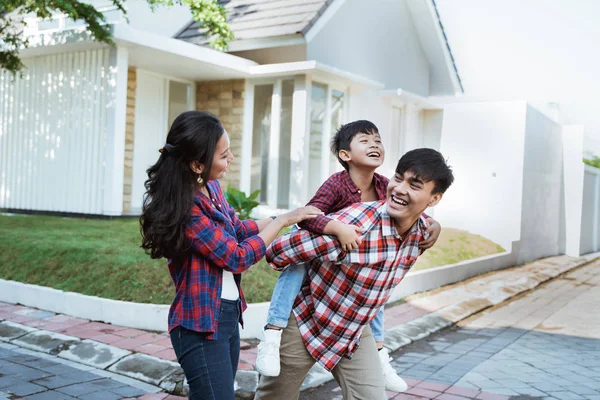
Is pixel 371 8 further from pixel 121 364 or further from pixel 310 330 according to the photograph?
pixel 310 330

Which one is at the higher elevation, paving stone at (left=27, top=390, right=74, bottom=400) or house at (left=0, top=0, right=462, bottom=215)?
house at (left=0, top=0, right=462, bottom=215)

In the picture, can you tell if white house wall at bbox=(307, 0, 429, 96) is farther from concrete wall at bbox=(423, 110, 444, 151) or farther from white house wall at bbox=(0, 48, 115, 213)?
white house wall at bbox=(0, 48, 115, 213)

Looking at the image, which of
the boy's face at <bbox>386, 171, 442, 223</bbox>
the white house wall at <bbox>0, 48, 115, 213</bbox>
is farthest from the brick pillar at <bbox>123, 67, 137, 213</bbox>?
the boy's face at <bbox>386, 171, 442, 223</bbox>

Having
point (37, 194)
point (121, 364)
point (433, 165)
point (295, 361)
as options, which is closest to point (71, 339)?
point (121, 364)

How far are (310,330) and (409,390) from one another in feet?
8.09

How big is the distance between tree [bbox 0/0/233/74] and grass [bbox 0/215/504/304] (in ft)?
9.96

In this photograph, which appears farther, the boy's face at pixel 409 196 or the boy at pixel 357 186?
the boy at pixel 357 186

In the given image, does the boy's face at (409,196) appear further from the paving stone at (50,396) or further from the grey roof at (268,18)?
the grey roof at (268,18)

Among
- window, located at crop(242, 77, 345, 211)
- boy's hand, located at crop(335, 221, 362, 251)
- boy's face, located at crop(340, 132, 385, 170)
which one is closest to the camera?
boy's hand, located at crop(335, 221, 362, 251)

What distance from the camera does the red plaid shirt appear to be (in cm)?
240

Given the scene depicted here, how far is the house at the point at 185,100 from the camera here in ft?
36.0

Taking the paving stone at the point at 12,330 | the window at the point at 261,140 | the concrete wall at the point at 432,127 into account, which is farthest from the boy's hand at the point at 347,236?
the concrete wall at the point at 432,127

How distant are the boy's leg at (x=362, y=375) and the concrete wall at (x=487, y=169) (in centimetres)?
1110

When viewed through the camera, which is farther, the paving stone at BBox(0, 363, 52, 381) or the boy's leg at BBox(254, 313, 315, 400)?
the paving stone at BBox(0, 363, 52, 381)
